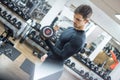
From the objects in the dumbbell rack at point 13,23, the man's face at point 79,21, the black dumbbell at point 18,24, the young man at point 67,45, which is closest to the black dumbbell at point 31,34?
the dumbbell rack at point 13,23

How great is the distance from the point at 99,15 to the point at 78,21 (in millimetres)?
6288

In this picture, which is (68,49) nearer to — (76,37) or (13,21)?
(76,37)

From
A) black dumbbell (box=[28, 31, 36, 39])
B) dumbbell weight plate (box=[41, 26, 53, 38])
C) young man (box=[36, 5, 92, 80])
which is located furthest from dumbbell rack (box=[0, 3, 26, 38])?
young man (box=[36, 5, 92, 80])

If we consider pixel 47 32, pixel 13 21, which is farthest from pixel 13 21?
pixel 47 32

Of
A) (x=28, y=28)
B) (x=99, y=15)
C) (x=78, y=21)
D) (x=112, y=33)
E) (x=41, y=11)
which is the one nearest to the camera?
(x=78, y=21)

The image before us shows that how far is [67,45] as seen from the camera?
178 centimetres

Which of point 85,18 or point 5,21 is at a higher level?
point 85,18

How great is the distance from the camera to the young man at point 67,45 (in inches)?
69.9

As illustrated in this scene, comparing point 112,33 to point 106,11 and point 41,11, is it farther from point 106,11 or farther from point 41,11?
point 41,11

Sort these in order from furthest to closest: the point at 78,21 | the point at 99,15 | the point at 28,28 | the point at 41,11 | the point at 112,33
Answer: the point at 41,11
the point at 112,33
the point at 99,15
the point at 28,28
the point at 78,21

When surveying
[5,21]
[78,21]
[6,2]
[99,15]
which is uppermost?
[99,15]

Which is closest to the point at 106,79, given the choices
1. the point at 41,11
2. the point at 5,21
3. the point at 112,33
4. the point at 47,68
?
the point at 112,33

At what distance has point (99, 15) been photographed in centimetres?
791

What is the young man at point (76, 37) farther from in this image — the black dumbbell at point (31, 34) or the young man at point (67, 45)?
the black dumbbell at point (31, 34)
